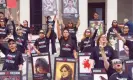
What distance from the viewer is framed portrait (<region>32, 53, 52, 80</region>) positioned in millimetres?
11945

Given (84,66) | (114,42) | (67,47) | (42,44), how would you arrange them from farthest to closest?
(114,42), (42,44), (67,47), (84,66)

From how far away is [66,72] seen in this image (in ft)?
36.1

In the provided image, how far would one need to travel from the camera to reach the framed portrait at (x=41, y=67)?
1195cm

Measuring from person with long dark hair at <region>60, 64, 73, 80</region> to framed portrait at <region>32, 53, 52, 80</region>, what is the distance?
100 cm

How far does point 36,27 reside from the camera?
29188 mm

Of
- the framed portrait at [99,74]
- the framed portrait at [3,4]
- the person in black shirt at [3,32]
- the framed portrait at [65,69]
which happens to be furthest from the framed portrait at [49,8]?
the framed portrait at [99,74]

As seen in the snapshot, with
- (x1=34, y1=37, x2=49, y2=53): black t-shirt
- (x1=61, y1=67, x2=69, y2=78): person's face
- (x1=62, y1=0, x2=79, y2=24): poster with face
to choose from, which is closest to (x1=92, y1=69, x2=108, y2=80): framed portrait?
(x1=61, y1=67, x2=69, y2=78): person's face

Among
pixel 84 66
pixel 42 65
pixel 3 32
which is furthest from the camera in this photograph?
pixel 3 32

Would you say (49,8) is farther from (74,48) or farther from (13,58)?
(13,58)

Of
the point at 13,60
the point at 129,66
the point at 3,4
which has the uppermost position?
the point at 3,4

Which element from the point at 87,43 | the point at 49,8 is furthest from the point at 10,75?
the point at 49,8

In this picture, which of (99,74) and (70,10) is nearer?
(99,74)

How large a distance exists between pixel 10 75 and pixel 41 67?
2180 mm

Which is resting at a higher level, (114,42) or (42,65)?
(114,42)
